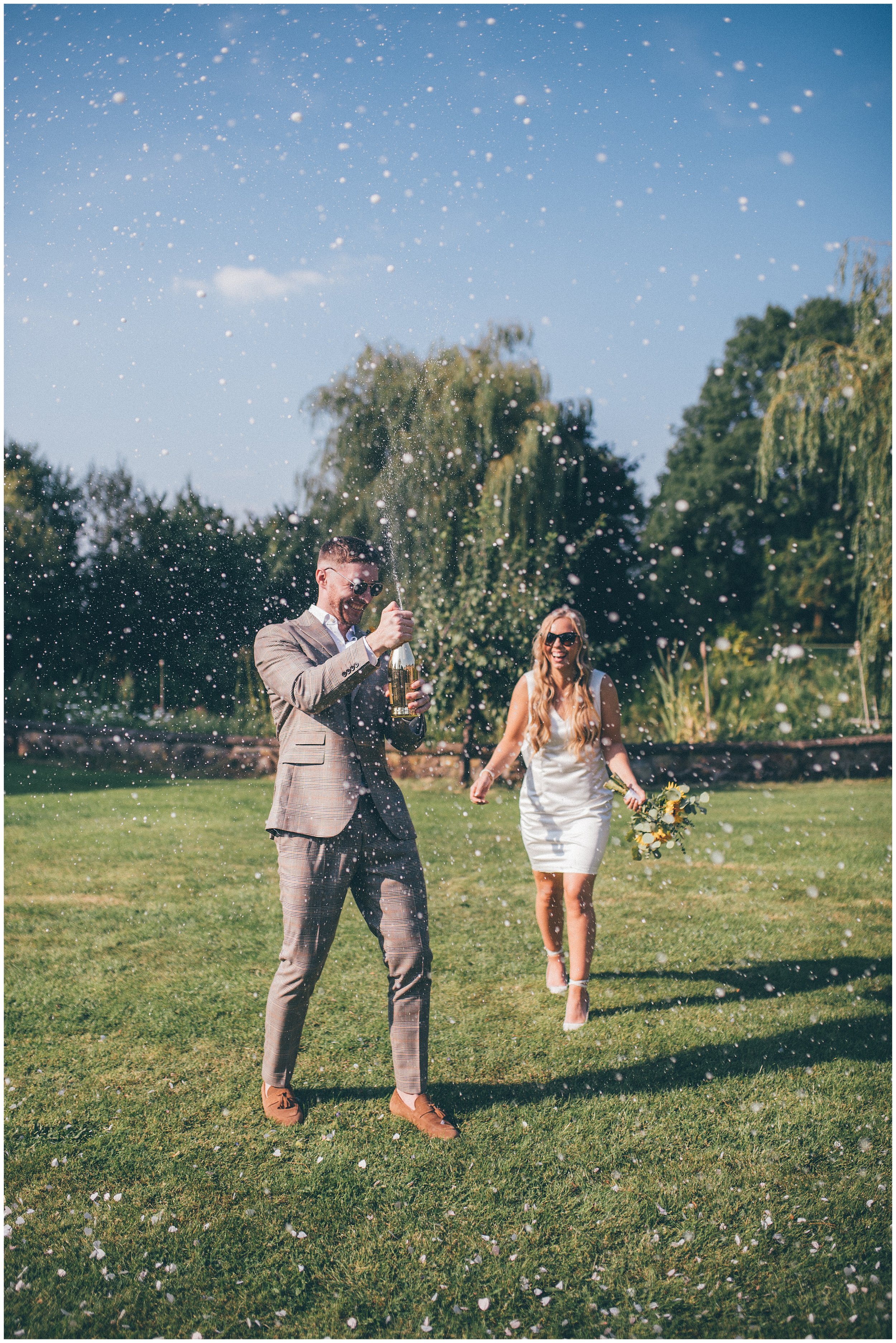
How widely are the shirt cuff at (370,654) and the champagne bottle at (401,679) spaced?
1.19 feet

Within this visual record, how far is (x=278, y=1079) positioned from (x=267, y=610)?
6268 mm

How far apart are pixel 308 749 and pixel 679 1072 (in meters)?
2.04

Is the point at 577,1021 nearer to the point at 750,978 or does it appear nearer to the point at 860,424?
the point at 750,978

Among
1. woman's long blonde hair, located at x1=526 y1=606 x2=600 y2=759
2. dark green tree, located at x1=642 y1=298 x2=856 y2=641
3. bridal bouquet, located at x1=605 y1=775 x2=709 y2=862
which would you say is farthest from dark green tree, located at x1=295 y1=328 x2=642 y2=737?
dark green tree, located at x1=642 y1=298 x2=856 y2=641

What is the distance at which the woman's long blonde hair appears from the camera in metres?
4.05

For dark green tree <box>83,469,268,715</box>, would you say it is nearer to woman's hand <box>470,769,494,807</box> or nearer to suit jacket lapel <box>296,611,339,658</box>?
woman's hand <box>470,769,494,807</box>

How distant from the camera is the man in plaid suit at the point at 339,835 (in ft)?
9.75

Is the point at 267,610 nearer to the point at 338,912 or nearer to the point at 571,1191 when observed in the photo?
the point at 338,912

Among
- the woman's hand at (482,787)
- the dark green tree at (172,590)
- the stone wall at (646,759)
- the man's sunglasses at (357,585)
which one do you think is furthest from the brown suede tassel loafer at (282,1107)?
the stone wall at (646,759)

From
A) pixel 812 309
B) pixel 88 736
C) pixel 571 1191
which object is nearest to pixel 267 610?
pixel 88 736

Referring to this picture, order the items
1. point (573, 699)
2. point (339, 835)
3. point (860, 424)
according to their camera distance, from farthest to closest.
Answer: point (860, 424), point (573, 699), point (339, 835)

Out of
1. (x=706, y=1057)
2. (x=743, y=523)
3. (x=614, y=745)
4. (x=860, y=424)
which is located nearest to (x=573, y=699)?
(x=614, y=745)

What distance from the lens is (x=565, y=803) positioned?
4117 mm

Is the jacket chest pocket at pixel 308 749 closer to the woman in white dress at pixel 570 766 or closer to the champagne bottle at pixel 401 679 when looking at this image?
the champagne bottle at pixel 401 679
